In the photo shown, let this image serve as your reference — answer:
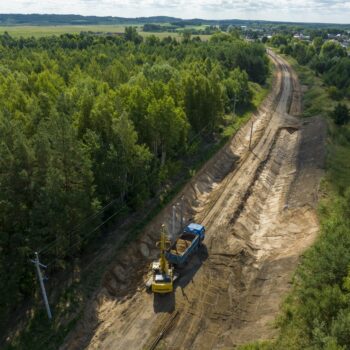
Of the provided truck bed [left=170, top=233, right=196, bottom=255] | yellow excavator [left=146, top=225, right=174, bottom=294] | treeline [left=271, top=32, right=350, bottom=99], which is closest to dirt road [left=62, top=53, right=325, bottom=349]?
yellow excavator [left=146, top=225, right=174, bottom=294]

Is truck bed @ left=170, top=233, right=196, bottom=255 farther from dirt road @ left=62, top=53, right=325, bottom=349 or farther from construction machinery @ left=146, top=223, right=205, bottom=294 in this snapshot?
dirt road @ left=62, top=53, right=325, bottom=349

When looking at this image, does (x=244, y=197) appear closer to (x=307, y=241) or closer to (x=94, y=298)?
(x=307, y=241)

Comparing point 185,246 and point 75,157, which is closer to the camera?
point 75,157

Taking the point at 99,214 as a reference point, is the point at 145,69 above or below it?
above

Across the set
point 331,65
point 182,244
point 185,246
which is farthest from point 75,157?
point 331,65

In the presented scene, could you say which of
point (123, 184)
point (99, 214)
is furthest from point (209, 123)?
point (99, 214)

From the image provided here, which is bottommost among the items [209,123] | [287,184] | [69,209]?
[287,184]

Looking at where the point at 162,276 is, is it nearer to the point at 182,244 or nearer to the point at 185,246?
the point at 185,246
